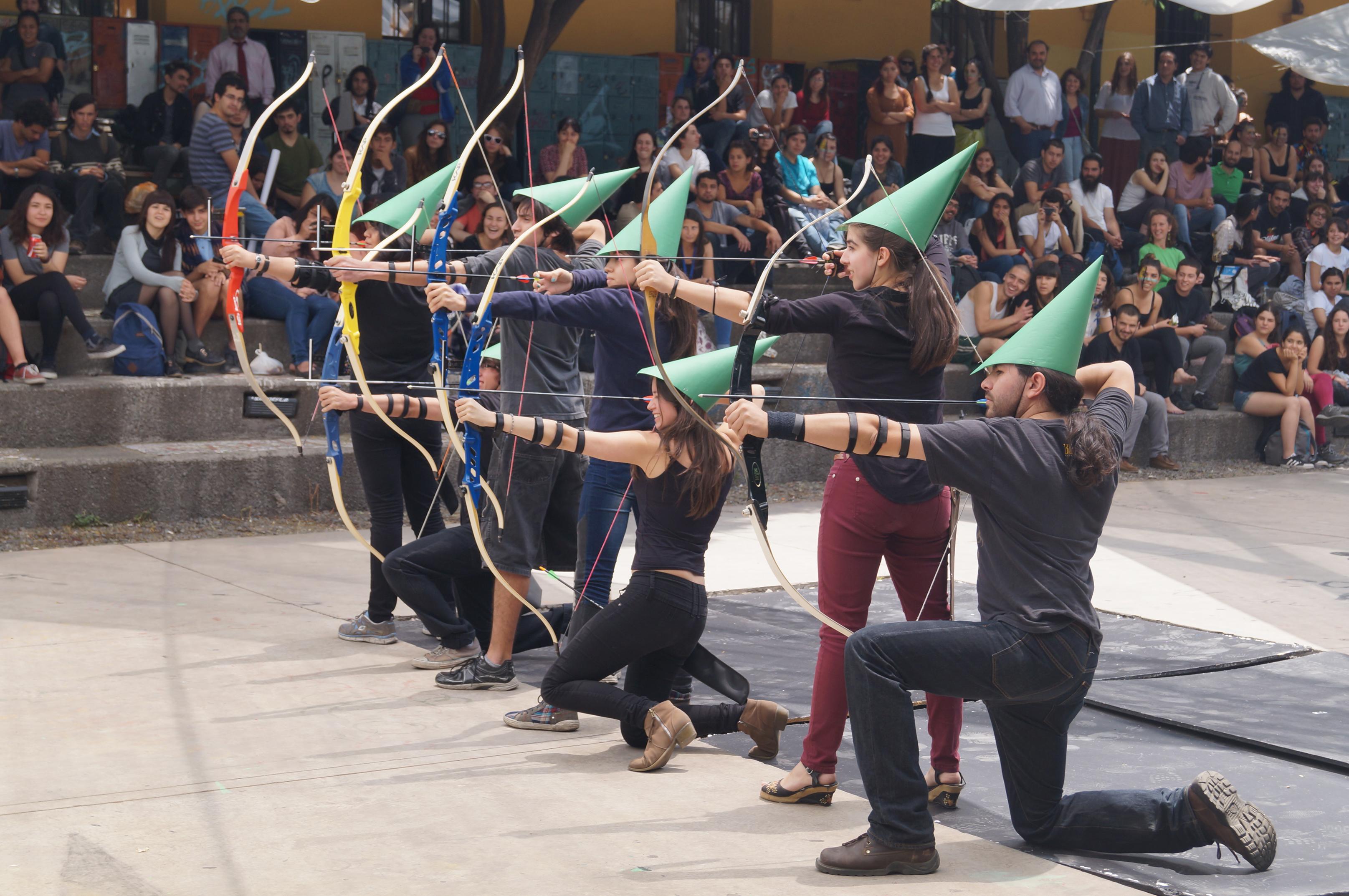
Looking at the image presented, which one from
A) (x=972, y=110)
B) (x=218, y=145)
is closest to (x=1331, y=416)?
(x=972, y=110)

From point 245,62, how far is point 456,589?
641cm

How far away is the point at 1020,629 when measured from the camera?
3.31 m

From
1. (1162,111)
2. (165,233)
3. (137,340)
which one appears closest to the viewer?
(137,340)

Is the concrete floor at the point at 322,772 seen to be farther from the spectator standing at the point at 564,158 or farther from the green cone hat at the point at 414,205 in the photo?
the spectator standing at the point at 564,158

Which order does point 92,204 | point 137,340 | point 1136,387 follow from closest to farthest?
1. point 137,340
2. point 92,204
3. point 1136,387

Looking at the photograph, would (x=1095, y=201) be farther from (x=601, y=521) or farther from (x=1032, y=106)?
(x=601, y=521)

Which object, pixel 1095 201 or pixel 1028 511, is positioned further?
pixel 1095 201

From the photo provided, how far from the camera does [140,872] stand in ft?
10.6

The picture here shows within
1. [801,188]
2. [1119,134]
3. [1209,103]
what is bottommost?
[801,188]

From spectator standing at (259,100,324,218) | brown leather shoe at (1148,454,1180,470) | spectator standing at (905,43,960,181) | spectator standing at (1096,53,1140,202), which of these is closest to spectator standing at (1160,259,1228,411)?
brown leather shoe at (1148,454,1180,470)

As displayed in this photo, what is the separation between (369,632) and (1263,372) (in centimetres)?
851

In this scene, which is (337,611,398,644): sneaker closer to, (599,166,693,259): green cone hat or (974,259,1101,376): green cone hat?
(599,166,693,259): green cone hat

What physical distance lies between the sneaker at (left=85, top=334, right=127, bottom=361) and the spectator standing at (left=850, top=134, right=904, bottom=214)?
543cm

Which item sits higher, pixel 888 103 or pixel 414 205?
pixel 888 103
